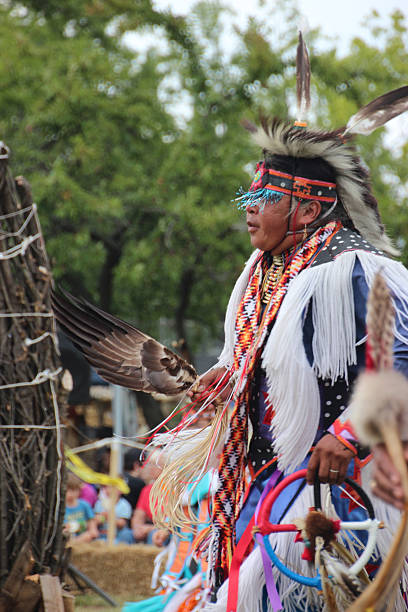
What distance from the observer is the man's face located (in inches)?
115

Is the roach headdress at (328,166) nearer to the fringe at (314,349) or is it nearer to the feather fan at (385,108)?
the feather fan at (385,108)

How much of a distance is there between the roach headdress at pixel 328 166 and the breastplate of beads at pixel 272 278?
9.1 inches

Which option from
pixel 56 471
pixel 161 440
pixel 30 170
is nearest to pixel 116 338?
pixel 161 440

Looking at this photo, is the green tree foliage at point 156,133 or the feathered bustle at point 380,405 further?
the green tree foliage at point 156,133

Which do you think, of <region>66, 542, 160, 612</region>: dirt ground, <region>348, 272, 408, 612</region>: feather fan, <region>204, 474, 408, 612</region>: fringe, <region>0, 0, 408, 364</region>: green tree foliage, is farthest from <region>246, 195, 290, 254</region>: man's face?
<region>0, 0, 408, 364</region>: green tree foliage

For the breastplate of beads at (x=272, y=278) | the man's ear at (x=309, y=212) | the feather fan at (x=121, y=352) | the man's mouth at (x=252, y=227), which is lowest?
the feather fan at (x=121, y=352)

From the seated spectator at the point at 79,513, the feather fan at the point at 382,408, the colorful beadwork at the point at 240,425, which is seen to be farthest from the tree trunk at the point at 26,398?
the seated spectator at the point at 79,513

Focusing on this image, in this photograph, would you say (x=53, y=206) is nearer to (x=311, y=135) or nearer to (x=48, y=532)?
(x=48, y=532)

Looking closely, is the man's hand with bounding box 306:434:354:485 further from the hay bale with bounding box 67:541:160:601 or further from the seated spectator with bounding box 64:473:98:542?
the seated spectator with bounding box 64:473:98:542

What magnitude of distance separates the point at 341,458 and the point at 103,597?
516 cm

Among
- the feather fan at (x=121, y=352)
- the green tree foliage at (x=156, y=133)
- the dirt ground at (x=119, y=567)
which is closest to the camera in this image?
the feather fan at (x=121, y=352)

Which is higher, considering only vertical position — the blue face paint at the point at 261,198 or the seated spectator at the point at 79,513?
the blue face paint at the point at 261,198

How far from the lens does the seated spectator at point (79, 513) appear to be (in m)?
8.16

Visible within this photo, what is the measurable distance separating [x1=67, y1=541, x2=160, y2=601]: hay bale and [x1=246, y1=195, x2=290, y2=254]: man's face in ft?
16.5
